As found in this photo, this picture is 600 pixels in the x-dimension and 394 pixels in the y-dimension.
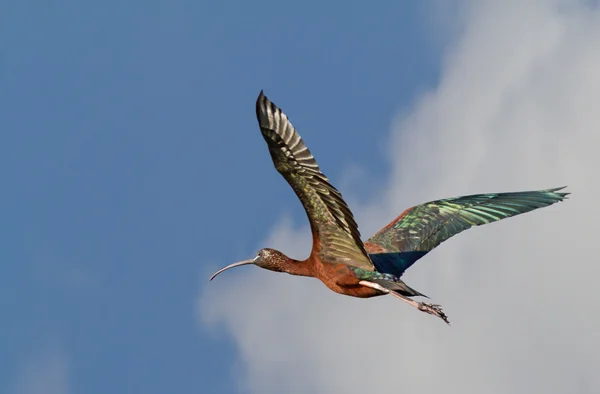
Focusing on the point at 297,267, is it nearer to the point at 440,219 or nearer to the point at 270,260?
the point at 270,260

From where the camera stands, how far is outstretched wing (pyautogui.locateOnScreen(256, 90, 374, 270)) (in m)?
20.9

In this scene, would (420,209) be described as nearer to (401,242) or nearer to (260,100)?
(401,242)

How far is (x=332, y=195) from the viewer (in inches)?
832

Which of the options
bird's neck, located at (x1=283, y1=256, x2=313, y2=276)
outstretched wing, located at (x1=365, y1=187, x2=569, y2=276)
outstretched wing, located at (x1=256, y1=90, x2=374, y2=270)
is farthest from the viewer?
outstretched wing, located at (x1=365, y1=187, x2=569, y2=276)

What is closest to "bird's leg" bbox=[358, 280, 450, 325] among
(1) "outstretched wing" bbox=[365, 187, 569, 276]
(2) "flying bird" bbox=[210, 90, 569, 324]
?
(2) "flying bird" bbox=[210, 90, 569, 324]

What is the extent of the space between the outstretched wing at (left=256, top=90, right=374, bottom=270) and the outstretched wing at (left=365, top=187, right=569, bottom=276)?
2.88 metres

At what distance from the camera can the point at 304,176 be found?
21.1m

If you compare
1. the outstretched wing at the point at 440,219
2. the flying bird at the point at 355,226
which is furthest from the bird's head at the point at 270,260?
the outstretched wing at the point at 440,219

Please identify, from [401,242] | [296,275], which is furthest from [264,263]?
[401,242]

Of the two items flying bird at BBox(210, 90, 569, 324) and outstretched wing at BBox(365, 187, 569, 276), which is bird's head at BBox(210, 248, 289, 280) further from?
outstretched wing at BBox(365, 187, 569, 276)

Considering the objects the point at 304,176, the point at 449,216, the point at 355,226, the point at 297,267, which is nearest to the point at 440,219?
the point at 449,216

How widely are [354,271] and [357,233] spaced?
1.19 m

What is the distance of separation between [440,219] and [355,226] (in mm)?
4779

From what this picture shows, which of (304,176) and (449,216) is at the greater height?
(449,216)
